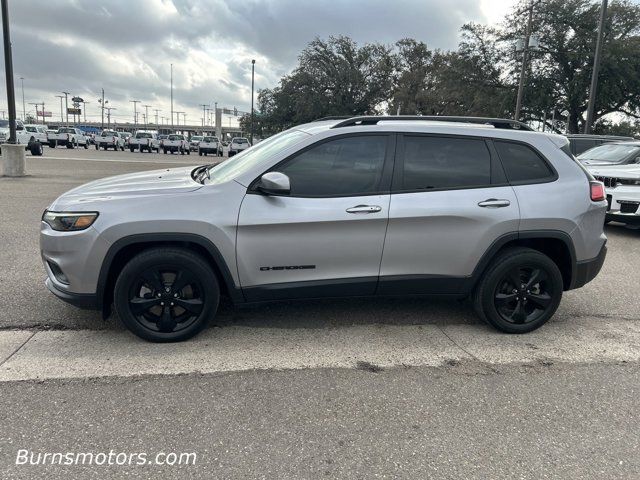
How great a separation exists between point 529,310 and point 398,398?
1.80 metres

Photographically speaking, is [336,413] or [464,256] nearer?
[336,413]

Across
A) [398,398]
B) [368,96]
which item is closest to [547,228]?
[398,398]

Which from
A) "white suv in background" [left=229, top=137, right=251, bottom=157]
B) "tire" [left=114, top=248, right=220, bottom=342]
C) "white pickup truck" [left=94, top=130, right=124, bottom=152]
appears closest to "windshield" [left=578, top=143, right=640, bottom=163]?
"tire" [left=114, top=248, right=220, bottom=342]

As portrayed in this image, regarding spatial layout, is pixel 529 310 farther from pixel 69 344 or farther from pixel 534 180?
pixel 69 344

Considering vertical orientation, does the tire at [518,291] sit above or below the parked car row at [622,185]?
below

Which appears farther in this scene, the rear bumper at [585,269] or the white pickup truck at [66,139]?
the white pickup truck at [66,139]

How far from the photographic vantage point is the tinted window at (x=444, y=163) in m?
4.05

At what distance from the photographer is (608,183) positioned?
8.73m

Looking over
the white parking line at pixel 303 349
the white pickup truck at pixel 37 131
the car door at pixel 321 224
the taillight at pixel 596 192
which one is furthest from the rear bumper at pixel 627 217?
the white pickup truck at pixel 37 131

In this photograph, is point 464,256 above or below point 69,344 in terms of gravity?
above

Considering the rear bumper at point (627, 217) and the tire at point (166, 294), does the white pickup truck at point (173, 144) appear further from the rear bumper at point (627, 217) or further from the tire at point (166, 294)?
the tire at point (166, 294)

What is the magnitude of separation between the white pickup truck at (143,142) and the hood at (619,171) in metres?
38.5

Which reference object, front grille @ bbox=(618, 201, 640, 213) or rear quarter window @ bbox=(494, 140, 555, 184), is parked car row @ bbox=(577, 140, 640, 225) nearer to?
front grille @ bbox=(618, 201, 640, 213)

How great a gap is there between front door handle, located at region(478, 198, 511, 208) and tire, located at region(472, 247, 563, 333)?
413 mm
